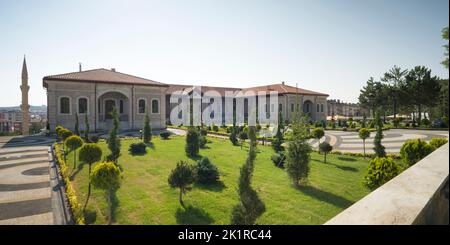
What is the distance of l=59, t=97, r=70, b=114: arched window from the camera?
28.6 m

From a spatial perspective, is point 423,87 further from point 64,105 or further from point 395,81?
point 64,105

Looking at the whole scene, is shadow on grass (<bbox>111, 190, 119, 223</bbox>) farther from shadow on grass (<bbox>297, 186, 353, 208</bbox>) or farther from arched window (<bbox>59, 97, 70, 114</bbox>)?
arched window (<bbox>59, 97, 70, 114</bbox>)

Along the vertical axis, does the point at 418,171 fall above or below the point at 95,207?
above

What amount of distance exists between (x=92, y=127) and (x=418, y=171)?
33178mm

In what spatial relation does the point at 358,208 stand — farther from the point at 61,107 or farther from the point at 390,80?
the point at 390,80

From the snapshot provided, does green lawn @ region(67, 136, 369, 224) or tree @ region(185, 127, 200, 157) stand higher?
tree @ region(185, 127, 200, 157)

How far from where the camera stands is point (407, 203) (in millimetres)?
2527

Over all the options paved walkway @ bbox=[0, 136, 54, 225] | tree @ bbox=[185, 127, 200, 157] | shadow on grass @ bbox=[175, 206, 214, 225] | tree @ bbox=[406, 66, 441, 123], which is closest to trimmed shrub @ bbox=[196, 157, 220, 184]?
shadow on grass @ bbox=[175, 206, 214, 225]

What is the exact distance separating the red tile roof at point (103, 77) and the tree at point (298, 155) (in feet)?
88.1

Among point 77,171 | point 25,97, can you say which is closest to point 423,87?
point 77,171

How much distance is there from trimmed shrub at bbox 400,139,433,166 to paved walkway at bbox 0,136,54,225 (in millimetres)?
12954

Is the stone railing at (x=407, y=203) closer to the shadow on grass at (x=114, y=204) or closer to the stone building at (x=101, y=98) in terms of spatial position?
the shadow on grass at (x=114, y=204)
